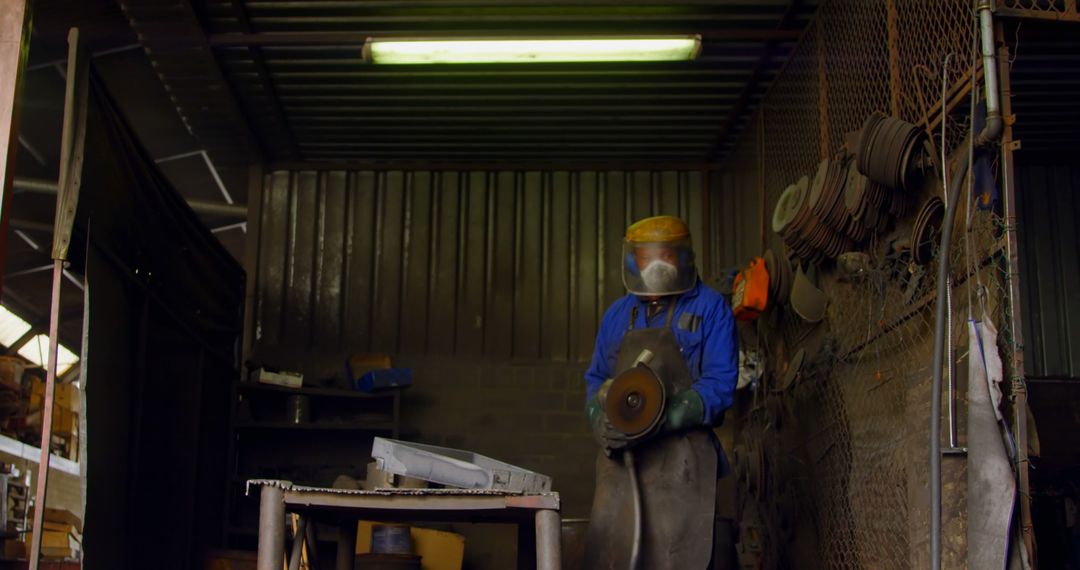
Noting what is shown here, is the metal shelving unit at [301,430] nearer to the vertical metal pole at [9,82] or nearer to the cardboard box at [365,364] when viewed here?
the cardboard box at [365,364]

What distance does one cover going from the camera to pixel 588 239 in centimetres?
989

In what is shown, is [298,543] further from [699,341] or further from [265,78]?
[265,78]

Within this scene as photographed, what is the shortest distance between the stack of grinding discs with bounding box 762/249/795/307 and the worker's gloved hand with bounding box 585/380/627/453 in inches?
83.3

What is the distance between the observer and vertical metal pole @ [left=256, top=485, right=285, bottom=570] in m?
4.07

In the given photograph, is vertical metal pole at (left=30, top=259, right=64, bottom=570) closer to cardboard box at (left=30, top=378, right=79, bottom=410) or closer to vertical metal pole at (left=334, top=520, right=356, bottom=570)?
vertical metal pole at (left=334, top=520, right=356, bottom=570)

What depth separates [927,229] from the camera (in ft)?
17.6

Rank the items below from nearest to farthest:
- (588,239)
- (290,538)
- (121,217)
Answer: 1. (290,538)
2. (121,217)
3. (588,239)

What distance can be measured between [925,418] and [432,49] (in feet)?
13.1

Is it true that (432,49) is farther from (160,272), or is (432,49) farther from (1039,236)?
(1039,236)

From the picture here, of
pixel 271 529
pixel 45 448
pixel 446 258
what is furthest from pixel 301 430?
pixel 271 529

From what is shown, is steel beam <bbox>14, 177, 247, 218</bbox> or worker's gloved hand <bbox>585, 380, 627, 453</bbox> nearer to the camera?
worker's gloved hand <bbox>585, 380, 627, 453</bbox>

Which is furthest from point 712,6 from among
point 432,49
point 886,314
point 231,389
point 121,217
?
point 231,389

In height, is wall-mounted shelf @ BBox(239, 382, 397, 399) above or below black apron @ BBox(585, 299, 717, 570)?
above

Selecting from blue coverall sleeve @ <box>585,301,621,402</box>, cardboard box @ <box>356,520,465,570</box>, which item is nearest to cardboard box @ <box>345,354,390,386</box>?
cardboard box @ <box>356,520,465,570</box>
